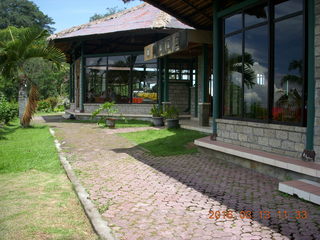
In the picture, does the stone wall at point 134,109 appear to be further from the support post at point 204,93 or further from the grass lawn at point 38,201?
the grass lawn at point 38,201

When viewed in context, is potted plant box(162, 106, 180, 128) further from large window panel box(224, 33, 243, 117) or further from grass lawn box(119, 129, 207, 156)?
large window panel box(224, 33, 243, 117)

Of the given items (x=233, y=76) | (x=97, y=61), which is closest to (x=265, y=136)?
(x=233, y=76)

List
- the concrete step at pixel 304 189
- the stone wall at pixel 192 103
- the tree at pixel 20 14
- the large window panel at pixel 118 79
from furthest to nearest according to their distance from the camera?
the tree at pixel 20 14, the large window panel at pixel 118 79, the stone wall at pixel 192 103, the concrete step at pixel 304 189

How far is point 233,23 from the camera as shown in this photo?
7.39 m

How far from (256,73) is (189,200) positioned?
128 inches

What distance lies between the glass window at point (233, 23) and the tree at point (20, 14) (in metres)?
45.5

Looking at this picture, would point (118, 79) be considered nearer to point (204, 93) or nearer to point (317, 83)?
point (204, 93)

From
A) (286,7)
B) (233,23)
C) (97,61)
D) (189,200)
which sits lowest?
(189,200)

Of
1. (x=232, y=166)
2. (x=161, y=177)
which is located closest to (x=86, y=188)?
(x=161, y=177)

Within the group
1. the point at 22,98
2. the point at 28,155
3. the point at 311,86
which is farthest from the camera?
the point at 22,98

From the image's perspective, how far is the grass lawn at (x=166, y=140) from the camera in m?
8.53

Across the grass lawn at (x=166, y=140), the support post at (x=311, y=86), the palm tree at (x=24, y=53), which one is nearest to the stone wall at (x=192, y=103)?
the grass lawn at (x=166, y=140)

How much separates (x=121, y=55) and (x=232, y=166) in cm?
1184

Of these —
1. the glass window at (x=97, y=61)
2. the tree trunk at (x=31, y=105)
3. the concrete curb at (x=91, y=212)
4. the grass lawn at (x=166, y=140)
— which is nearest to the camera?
the concrete curb at (x=91, y=212)
